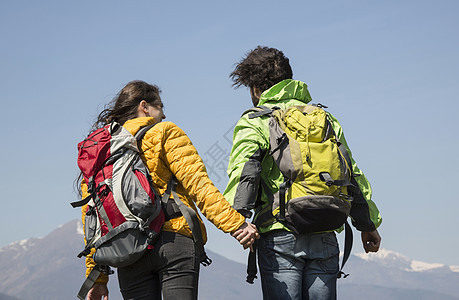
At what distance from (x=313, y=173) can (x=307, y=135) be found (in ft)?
1.06

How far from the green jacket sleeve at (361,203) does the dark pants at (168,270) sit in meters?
1.64

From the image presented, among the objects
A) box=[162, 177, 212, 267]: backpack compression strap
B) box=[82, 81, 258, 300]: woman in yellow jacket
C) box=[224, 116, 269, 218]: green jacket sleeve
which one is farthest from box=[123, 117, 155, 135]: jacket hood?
box=[224, 116, 269, 218]: green jacket sleeve

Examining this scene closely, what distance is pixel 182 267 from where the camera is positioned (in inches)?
152

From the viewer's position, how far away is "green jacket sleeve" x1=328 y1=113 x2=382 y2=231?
4777mm

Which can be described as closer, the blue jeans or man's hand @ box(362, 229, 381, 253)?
the blue jeans

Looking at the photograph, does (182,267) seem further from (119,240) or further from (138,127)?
(138,127)

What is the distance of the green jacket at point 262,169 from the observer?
4.23 meters

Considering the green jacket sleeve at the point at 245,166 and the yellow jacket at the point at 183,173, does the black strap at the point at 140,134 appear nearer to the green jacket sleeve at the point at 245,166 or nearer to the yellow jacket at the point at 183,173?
the yellow jacket at the point at 183,173

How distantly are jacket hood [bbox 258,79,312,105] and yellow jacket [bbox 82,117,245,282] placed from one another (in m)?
0.95

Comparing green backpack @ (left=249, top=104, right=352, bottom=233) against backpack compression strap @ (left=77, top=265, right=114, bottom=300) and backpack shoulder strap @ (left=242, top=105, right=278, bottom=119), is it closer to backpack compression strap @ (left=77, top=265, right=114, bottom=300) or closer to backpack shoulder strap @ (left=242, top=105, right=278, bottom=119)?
backpack shoulder strap @ (left=242, top=105, right=278, bottom=119)

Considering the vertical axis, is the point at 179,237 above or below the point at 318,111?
below

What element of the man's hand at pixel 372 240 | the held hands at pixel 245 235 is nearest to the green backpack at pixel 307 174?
the held hands at pixel 245 235

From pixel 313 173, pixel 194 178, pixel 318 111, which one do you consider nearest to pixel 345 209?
pixel 313 173

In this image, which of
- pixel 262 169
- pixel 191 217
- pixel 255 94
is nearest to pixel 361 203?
pixel 262 169
